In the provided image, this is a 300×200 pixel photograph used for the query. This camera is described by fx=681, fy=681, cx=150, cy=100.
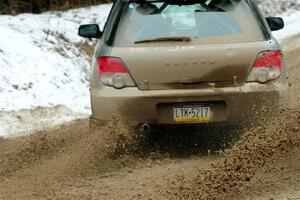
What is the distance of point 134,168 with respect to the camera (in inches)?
258

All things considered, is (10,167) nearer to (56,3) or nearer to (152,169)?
(152,169)

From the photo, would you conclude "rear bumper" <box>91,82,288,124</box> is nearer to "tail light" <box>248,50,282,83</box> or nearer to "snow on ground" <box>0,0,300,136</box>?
"tail light" <box>248,50,282,83</box>

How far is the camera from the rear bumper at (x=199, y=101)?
21.1 ft

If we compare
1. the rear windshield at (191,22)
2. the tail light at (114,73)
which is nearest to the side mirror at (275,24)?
the rear windshield at (191,22)

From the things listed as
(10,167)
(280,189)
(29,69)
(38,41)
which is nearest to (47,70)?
(29,69)

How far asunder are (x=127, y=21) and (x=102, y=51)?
1.31ft

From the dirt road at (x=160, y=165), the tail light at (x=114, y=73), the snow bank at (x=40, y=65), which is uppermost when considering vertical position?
the tail light at (x=114, y=73)

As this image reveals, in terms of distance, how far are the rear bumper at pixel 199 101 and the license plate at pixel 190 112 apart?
5cm

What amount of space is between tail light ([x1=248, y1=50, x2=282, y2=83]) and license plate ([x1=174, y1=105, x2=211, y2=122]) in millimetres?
519

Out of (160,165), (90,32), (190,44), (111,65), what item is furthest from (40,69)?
(190,44)

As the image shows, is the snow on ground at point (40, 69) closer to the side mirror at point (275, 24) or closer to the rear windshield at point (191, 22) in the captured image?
the rear windshield at point (191, 22)

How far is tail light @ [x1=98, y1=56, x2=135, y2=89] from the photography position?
6.54m

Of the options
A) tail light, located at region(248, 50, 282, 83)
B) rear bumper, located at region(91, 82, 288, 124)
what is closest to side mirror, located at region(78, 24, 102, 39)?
rear bumper, located at region(91, 82, 288, 124)

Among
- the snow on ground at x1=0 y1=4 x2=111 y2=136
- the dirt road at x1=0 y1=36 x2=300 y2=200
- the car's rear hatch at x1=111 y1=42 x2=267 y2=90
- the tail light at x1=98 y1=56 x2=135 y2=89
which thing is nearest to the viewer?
the dirt road at x1=0 y1=36 x2=300 y2=200
